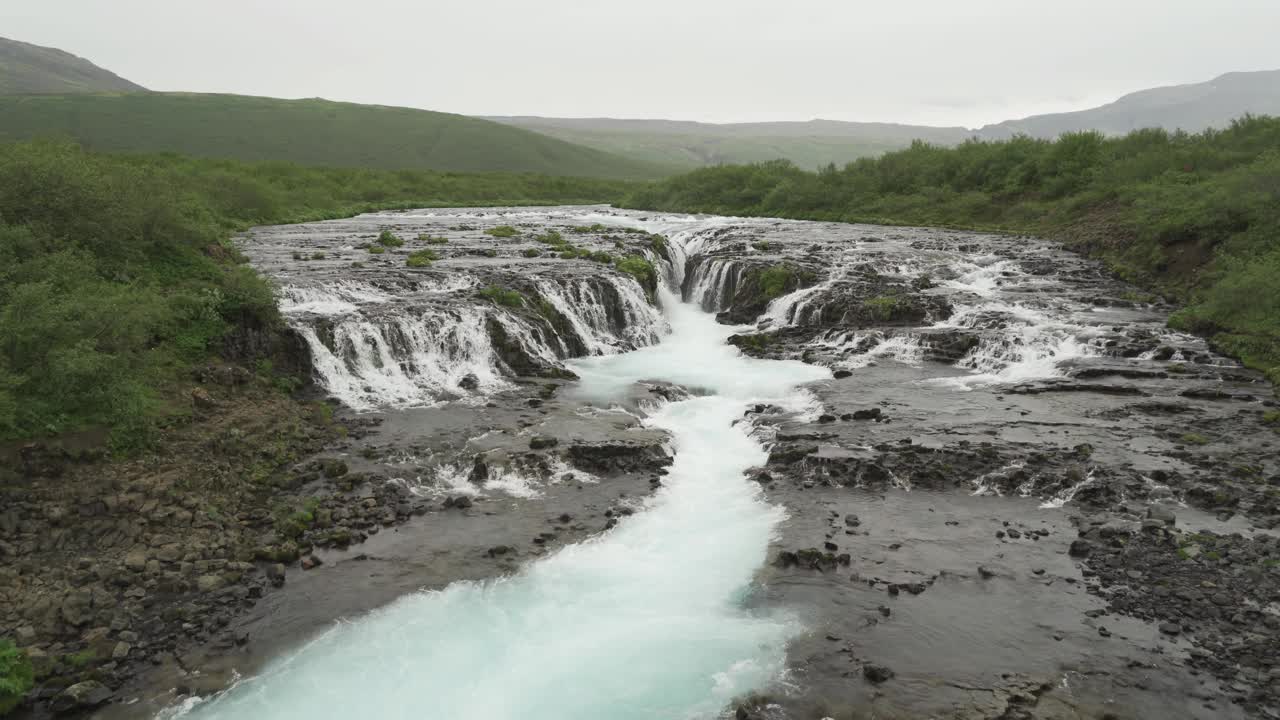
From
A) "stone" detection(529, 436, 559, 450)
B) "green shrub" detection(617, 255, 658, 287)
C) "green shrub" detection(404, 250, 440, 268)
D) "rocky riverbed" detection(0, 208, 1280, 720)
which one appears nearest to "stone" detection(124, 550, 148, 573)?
"rocky riverbed" detection(0, 208, 1280, 720)

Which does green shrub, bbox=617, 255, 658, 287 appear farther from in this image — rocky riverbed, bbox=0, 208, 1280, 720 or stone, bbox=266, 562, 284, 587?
stone, bbox=266, 562, 284, 587

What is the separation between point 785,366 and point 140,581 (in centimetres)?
1952

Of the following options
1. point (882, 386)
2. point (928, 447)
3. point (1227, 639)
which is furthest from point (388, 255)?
point (1227, 639)

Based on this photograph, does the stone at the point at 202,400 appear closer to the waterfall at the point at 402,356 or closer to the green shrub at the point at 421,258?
the waterfall at the point at 402,356

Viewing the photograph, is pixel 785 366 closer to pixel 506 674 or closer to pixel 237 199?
pixel 506 674

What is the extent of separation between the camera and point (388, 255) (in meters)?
36.7

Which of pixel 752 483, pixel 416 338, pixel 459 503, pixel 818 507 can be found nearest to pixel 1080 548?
pixel 818 507

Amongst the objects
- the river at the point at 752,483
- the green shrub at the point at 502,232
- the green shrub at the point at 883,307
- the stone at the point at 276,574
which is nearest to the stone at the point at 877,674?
the river at the point at 752,483

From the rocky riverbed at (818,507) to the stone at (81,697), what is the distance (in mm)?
25

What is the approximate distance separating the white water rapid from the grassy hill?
13632cm

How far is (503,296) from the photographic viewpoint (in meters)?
28.1

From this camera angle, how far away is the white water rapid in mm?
10203

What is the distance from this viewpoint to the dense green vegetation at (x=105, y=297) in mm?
14570

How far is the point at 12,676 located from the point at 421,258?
26.3 metres
